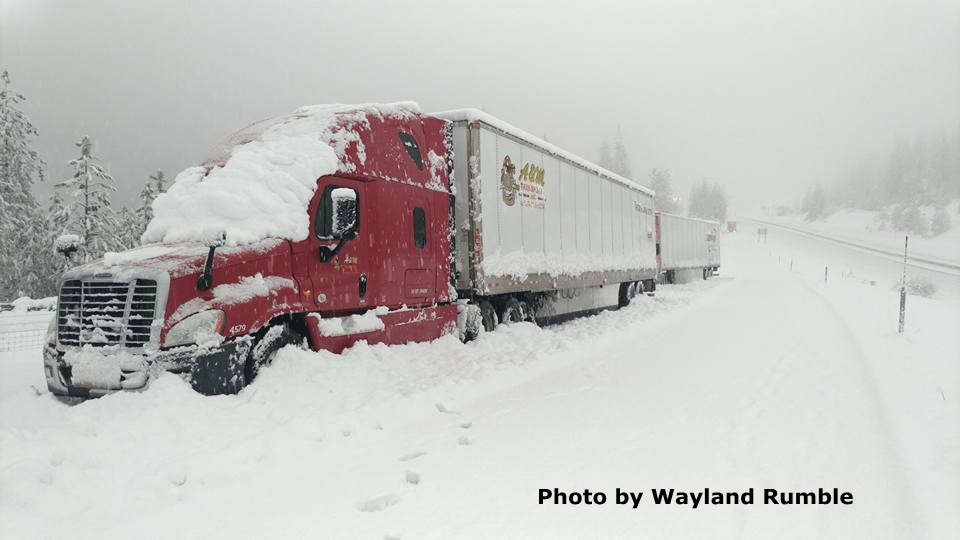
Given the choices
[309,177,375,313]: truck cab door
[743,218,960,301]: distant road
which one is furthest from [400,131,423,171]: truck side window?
[743,218,960,301]: distant road

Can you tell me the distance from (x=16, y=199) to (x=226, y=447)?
3384cm

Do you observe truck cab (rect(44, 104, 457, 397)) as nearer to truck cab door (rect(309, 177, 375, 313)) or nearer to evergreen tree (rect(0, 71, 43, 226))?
truck cab door (rect(309, 177, 375, 313))

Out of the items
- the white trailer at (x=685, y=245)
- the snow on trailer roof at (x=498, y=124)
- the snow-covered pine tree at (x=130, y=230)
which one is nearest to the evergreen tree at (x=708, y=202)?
the white trailer at (x=685, y=245)

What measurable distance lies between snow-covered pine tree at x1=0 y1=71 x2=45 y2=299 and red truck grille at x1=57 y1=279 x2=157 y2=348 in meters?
28.5

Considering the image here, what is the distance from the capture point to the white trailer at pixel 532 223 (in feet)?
30.3

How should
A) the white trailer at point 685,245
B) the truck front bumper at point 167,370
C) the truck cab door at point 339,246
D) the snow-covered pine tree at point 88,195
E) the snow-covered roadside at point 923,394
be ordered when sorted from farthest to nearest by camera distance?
the snow-covered pine tree at point 88,195
the white trailer at point 685,245
the truck cab door at point 339,246
the truck front bumper at point 167,370
the snow-covered roadside at point 923,394

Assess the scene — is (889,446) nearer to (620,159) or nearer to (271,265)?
(271,265)

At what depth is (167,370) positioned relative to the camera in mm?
5035

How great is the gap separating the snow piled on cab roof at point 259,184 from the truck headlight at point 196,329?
80 cm

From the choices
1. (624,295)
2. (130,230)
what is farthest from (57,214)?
(624,295)

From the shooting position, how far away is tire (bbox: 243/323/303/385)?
18.5 feet

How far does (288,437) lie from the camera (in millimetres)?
4840

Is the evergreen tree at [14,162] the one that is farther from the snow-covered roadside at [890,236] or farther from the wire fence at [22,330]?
the snow-covered roadside at [890,236]

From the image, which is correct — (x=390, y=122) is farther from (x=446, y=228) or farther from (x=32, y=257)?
(x=32, y=257)
